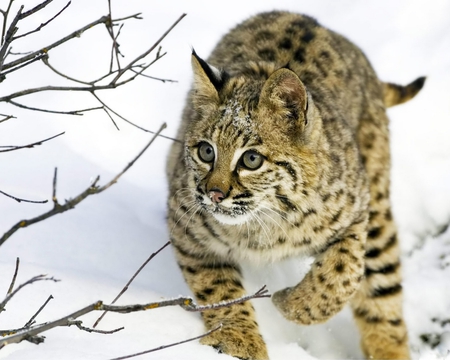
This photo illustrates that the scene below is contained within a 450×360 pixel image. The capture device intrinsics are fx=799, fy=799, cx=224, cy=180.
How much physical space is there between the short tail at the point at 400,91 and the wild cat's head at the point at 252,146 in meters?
1.96

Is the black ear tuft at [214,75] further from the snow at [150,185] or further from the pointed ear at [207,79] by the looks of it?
the snow at [150,185]

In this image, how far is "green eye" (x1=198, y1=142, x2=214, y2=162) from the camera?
152 inches

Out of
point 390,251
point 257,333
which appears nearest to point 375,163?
point 390,251

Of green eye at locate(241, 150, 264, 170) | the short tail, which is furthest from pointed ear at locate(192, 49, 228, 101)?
the short tail

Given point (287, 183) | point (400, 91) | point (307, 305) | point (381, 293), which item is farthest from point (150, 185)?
point (287, 183)

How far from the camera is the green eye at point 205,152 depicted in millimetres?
3873

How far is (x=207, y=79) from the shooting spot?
4.00 metres

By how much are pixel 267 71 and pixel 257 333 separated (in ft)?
4.74

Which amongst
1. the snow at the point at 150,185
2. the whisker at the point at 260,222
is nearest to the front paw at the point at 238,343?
the snow at the point at 150,185

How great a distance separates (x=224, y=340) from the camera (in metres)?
4.04

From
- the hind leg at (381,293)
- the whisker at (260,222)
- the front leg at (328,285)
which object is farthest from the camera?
the hind leg at (381,293)

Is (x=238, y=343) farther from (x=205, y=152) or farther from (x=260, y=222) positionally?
(x=205, y=152)

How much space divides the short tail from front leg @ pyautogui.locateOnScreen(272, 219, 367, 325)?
5.72 ft

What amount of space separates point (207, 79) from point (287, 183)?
0.66 meters
